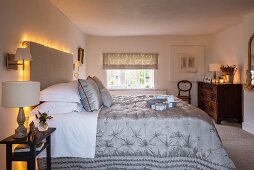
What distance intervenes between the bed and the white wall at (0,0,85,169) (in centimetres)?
48

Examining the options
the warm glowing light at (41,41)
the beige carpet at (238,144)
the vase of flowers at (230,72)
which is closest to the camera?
the warm glowing light at (41,41)

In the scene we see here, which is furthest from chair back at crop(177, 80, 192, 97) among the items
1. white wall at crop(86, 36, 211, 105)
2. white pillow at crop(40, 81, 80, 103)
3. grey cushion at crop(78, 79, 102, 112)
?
white pillow at crop(40, 81, 80, 103)

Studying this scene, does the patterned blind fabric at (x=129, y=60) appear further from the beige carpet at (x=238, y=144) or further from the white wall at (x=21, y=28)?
the beige carpet at (x=238, y=144)

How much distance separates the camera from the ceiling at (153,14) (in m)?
3.95

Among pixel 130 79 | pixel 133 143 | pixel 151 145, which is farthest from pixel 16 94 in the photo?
pixel 130 79

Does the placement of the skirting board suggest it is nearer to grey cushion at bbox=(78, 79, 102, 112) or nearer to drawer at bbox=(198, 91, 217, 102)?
drawer at bbox=(198, 91, 217, 102)

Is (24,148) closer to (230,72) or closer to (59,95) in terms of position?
(59,95)

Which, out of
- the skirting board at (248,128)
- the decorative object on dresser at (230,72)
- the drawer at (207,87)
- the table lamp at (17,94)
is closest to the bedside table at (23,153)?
the table lamp at (17,94)

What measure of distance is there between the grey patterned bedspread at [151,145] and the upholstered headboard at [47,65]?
3.54 ft

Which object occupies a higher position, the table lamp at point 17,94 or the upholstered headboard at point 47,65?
the upholstered headboard at point 47,65

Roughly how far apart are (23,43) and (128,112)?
4.88 feet

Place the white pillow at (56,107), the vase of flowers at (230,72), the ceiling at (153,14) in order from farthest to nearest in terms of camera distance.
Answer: the vase of flowers at (230,72) < the ceiling at (153,14) < the white pillow at (56,107)

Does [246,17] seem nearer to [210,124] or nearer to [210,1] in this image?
[210,1]

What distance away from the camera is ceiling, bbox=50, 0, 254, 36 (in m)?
3.95
